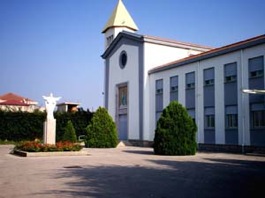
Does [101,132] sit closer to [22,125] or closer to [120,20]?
[22,125]

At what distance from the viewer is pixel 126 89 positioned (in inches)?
1615

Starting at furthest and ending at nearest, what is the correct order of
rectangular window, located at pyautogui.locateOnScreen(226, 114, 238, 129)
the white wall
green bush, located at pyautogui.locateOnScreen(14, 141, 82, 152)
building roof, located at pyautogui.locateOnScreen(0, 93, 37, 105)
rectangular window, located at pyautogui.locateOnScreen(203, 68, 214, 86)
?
building roof, located at pyautogui.locateOnScreen(0, 93, 37, 105) → the white wall → rectangular window, located at pyautogui.locateOnScreen(203, 68, 214, 86) → rectangular window, located at pyautogui.locateOnScreen(226, 114, 238, 129) → green bush, located at pyautogui.locateOnScreen(14, 141, 82, 152)

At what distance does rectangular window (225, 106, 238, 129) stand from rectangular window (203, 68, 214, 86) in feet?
9.68

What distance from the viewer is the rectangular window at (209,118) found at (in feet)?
94.3

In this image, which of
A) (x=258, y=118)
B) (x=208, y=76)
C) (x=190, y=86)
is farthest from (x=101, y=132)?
(x=258, y=118)

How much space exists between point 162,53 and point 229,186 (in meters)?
28.9

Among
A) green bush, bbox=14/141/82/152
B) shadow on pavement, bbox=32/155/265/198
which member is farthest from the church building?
shadow on pavement, bbox=32/155/265/198

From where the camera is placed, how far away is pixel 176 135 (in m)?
22.0

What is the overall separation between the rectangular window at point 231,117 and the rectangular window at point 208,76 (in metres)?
2.95

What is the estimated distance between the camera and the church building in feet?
82.2

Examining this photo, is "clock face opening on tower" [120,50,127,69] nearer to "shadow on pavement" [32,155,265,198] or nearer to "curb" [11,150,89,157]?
"curb" [11,150,89,157]

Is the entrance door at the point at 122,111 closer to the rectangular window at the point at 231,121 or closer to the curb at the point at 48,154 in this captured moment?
the rectangular window at the point at 231,121

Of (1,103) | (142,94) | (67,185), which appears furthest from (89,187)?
(1,103)

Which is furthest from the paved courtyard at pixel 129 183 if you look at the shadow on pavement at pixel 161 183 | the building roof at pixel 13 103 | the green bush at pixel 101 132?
the building roof at pixel 13 103
